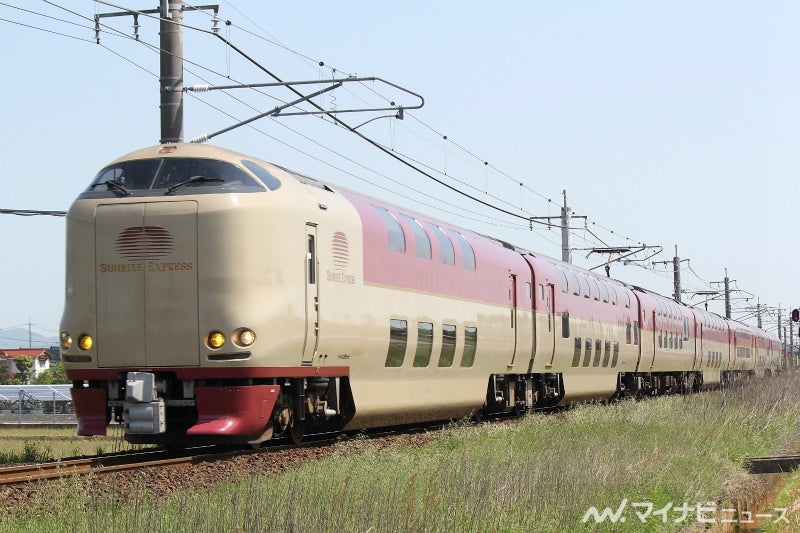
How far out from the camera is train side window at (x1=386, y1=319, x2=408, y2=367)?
1630cm

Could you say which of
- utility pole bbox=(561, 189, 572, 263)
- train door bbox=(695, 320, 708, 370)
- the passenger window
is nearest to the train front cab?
the passenger window

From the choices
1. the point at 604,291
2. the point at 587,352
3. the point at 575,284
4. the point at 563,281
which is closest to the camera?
the point at 563,281

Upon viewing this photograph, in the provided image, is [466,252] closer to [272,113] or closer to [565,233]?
[272,113]

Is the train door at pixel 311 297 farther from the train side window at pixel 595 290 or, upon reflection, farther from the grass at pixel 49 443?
the train side window at pixel 595 290

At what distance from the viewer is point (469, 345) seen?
63.9ft

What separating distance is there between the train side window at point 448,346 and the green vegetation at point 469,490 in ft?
4.97

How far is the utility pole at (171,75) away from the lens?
17.4m

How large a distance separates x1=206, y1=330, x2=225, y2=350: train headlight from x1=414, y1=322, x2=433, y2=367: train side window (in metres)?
4.88

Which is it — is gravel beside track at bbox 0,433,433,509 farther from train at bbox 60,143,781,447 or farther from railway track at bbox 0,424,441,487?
train at bbox 60,143,781,447

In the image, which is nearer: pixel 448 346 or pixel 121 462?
pixel 121 462

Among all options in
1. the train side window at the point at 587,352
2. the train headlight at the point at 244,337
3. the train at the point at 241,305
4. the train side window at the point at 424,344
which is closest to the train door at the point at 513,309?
the train at the point at 241,305

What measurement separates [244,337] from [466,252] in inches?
303

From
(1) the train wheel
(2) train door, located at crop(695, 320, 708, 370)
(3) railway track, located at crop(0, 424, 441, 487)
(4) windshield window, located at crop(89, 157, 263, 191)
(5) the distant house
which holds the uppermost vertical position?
(4) windshield window, located at crop(89, 157, 263, 191)

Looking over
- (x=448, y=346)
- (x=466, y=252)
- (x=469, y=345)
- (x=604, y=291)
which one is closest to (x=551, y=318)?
(x=466, y=252)
